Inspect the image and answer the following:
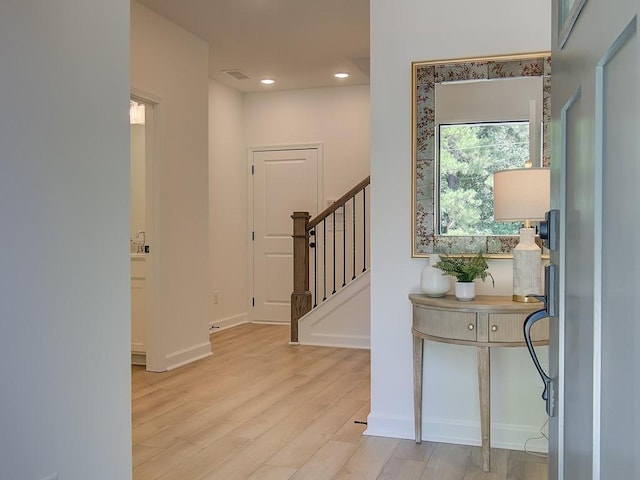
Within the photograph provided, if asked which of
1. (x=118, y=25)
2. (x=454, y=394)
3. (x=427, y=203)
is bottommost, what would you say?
(x=454, y=394)

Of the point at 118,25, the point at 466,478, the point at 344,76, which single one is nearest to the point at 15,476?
the point at 118,25

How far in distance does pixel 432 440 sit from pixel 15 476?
2.21m

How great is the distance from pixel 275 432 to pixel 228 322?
150 inches

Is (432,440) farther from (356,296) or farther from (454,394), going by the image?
(356,296)

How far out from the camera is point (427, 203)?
3229 mm

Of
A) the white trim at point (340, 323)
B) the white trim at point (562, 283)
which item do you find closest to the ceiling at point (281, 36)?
the white trim at point (340, 323)

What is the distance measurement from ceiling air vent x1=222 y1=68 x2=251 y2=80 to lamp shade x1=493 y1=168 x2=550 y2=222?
428 centimetres

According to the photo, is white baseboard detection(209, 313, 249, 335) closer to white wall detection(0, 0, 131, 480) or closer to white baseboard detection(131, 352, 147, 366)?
white baseboard detection(131, 352, 147, 366)

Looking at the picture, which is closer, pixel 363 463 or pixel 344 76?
pixel 363 463

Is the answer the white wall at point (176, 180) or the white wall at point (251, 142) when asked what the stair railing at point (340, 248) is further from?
the white wall at point (176, 180)

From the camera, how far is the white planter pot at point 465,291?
2.97 metres

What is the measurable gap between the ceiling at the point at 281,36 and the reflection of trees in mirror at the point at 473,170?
5.93 ft

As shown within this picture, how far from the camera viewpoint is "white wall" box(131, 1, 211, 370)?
15.5 ft

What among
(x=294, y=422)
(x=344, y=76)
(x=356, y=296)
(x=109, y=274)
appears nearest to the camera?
(x=109, y=274)
